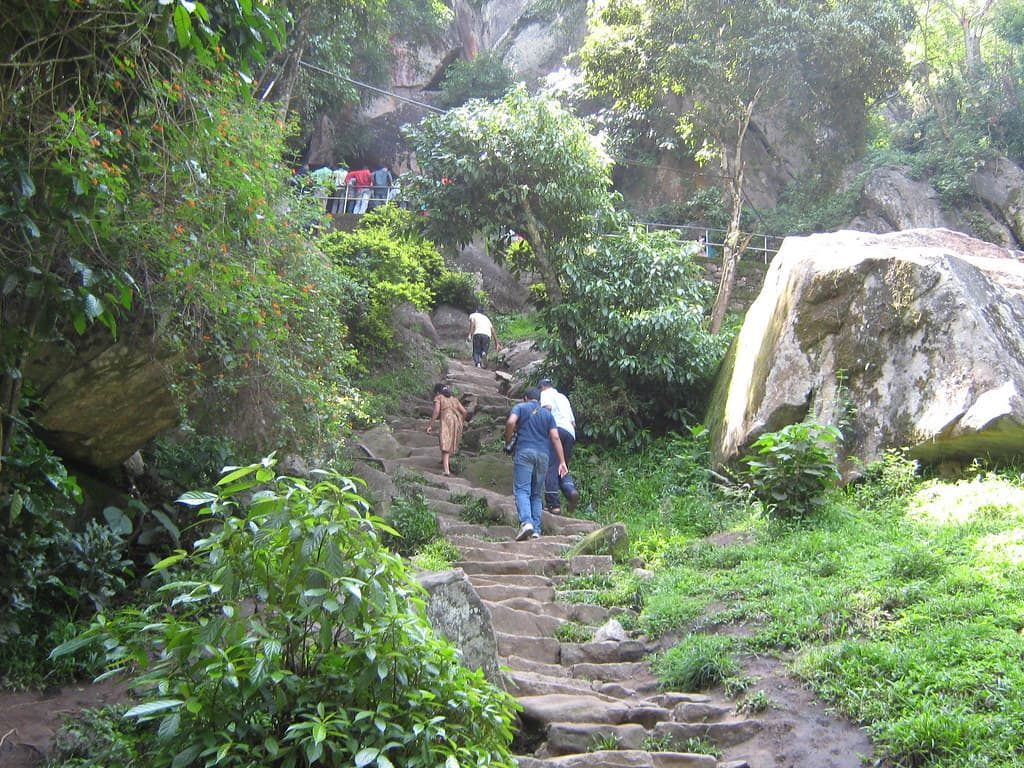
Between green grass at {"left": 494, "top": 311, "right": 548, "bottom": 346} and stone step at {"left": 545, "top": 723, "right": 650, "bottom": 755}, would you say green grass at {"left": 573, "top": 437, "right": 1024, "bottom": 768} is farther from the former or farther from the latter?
green grass at {"left": 494, "top": 311, "right": 548, "bottom": 346}

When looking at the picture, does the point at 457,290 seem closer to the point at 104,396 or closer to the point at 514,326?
the point at 514,326

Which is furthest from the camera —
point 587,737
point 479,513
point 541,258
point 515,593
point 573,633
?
point 541,258

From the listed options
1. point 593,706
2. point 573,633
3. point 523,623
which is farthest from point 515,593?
point 593,706

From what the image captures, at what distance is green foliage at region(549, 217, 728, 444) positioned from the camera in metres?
12.8

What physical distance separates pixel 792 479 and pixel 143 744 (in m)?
6.22

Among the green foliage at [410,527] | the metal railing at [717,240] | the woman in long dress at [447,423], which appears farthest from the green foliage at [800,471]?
the metal railing at [717,240]

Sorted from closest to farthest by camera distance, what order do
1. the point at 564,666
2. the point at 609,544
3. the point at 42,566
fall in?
1. the point at 42,566
2. the point at 564,666
3. the point at 609,544

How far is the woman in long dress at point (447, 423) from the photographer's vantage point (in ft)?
39.5

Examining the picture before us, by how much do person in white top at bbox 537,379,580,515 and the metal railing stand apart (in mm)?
12945

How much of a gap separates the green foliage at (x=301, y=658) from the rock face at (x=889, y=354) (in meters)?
6.46

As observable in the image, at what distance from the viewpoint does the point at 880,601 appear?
6.06m

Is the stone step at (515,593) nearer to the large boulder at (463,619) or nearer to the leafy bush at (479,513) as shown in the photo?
the large boulder at (463,619)

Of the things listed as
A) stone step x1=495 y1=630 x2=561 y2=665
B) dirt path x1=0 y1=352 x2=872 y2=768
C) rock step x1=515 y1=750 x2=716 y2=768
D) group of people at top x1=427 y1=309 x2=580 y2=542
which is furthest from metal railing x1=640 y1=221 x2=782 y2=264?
rock step x1=515 y1=750 x2=716 y2=768

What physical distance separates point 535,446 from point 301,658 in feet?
20.4
